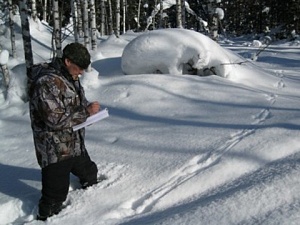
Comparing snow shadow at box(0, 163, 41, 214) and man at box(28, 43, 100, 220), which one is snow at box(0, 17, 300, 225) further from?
man at box(28, 43, 100, 220)

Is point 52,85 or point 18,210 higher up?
point 52,85

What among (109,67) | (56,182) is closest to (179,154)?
(56,182)

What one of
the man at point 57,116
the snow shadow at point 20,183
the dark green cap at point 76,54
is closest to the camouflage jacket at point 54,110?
the man at point 57,116

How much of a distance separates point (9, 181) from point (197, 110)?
2896 millimetres

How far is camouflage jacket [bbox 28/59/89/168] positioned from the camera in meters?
2.98

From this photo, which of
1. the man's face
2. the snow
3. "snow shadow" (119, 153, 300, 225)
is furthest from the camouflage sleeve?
"snow shadow" (119, 153, 300, 225)

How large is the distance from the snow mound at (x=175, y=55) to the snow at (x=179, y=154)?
0.05 m

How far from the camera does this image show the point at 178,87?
6.53m

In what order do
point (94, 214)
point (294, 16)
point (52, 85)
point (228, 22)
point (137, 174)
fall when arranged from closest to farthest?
point (52, 85)
point (94, 214)
point (137, 174)
point (294, 16)
point (228, 22)

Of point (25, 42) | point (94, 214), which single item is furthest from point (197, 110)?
point (25, 42)

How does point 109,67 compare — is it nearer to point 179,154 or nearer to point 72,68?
point 179,154

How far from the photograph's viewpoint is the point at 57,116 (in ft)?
9.81

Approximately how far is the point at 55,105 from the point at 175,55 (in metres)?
4.60

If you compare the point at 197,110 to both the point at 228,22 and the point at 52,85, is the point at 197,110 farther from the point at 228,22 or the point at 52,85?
the point at 228,22
